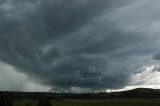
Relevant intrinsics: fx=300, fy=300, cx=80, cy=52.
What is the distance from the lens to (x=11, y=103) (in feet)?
395

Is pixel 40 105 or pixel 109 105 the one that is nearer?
pixel 40 105

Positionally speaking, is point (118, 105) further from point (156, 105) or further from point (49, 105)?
point (49, 105)

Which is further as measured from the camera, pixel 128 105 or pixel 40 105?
pixel 128 105

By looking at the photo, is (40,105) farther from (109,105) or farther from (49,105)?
(109,105)

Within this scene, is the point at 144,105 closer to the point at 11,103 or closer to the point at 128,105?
the point at 128,105

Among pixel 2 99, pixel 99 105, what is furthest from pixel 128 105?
pixel 2 99

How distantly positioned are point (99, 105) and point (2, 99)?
6652cm

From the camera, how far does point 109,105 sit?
168 metres

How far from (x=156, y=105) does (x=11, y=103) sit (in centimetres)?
8606

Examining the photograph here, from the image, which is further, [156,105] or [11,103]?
[156,105]

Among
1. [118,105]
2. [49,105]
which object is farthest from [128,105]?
[49,105]

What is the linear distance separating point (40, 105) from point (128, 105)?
212 feet

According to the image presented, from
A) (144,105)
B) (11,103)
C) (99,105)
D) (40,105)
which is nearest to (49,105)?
(40,105)

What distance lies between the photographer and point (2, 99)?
117562mm
